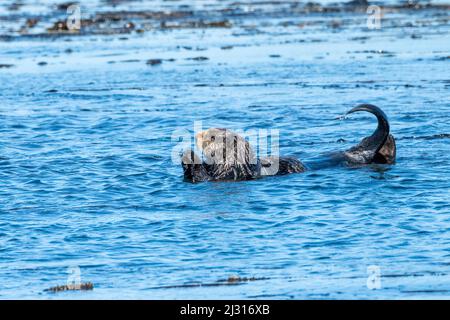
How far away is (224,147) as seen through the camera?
25.7 feet

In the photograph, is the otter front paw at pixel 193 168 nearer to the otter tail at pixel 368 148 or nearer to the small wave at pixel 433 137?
the otter tail at pixel 368 148

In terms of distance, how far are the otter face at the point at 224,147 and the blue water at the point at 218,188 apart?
0.65 ft

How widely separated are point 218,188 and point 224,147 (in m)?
0.34

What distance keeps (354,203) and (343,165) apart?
1095 millimetres

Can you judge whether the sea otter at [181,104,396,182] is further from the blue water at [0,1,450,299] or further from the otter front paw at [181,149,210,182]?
the blue water at [0,1,450,299]

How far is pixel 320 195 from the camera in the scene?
7.41 meters

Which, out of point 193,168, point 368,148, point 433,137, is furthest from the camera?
point 433,137

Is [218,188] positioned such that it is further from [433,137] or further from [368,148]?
[433,137]

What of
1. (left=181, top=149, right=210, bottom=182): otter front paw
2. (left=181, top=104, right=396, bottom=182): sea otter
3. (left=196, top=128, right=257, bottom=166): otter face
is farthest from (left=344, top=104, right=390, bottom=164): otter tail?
(left=181, top=149, right=210, bottom=182): otter front paw

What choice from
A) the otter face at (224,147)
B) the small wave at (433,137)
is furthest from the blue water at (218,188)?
the otter face at (224,147)

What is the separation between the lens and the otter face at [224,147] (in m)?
7.84

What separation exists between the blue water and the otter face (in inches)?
7.8

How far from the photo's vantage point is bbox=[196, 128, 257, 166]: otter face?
25.7 feet

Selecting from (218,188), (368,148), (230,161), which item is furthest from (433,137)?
(218,188)
